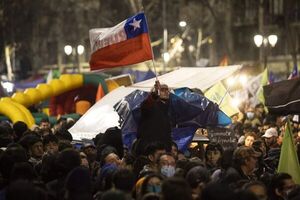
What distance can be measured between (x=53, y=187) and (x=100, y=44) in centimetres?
592

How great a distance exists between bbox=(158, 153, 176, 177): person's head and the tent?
6.98 m

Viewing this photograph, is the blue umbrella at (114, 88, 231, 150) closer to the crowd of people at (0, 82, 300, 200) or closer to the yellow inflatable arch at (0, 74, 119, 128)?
the crowd of people at (0, 82, 300, 200)

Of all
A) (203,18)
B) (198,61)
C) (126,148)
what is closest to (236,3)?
(203,18)

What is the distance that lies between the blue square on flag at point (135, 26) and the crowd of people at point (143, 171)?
5.63 feet

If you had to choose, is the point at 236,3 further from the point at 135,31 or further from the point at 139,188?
the point at 139,188

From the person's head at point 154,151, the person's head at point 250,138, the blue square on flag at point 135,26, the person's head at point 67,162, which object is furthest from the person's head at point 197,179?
the person's head at point 250,138

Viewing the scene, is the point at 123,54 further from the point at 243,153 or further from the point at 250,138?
→ the point at 243,153

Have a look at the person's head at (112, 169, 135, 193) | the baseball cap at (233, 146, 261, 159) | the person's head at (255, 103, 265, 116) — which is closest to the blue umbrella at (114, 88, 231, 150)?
the baseball cap at (233, 146, 261, 159)

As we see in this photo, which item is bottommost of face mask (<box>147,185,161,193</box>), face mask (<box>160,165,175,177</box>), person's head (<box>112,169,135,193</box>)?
face mask (<box>160,165,175,177</box>)

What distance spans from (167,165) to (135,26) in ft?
16.6

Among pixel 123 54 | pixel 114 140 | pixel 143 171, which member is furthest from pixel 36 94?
pixel 143 171

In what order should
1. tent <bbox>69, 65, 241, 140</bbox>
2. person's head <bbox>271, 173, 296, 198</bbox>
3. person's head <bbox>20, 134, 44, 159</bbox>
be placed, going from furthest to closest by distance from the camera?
tent <bbox>69, 65, 241, 140</bbox> < person's head <bbox>20, 134, 44, 159</bbox> < person's head <bbox>271, 173, 296, 198</bbox>

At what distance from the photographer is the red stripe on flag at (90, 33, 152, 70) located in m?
15.4

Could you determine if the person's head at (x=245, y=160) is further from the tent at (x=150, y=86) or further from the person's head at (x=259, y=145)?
the tent at (x=150, y=86)
